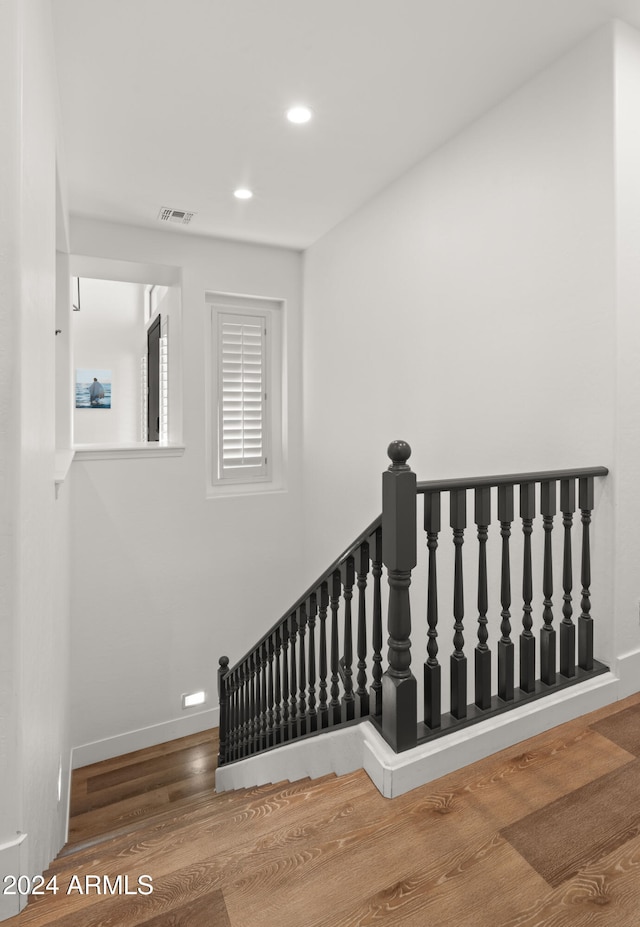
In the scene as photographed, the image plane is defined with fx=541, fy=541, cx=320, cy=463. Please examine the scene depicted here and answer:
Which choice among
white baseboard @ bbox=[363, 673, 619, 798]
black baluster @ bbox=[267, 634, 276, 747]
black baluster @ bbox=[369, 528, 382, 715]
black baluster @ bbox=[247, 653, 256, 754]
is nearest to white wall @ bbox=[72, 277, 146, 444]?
black baluster @ bbox=[247, 653, 256, 754]

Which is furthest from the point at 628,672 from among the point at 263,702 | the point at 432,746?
the point at 263,702

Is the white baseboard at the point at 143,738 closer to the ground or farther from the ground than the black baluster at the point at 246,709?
closer to the ground

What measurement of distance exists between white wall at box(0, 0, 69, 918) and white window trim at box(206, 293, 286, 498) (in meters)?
3.07

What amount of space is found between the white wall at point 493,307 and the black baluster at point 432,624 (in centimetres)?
80

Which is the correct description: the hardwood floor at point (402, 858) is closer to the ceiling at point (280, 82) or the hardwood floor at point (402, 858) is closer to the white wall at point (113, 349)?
the ceiling at point (280, 82)

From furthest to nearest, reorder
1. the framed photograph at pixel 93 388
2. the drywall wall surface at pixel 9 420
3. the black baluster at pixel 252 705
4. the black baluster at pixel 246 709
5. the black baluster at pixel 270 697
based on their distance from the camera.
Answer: the framed photograph at pixel 93 388 → the black baluster at pixel 246 709 → the black baluster at pixel 252 705 → the black baluster at pixel 270 697 → the drywall wall surface at pixel 9 420

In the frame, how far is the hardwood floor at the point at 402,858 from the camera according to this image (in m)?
1.19

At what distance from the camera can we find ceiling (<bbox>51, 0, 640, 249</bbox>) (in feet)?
6.91

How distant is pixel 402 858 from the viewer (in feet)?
4.38

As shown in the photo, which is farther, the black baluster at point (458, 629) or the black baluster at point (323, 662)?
the black baluster at point (323, 662)

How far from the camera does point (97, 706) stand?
4301 millimetres

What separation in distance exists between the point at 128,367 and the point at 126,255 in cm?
267

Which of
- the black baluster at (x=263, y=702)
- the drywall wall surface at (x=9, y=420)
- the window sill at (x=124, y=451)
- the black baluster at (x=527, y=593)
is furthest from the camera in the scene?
Result: the window sill at (x=124, y=451)

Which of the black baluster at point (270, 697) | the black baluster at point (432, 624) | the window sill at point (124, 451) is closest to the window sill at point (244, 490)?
the window sill at point (124, 451)
